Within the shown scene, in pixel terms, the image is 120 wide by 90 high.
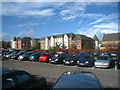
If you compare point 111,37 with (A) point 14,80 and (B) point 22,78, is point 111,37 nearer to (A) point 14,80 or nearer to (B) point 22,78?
(B) point 22,78

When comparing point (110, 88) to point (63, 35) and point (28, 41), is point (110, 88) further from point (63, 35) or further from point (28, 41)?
point (28, 41)

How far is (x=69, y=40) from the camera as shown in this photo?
2901 inches

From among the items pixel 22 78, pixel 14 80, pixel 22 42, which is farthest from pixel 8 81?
pixel 22 42

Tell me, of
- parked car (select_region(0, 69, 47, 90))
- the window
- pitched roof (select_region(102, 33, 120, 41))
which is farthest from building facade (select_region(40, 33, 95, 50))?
parked car (select_region(0, 69, 47, 90))

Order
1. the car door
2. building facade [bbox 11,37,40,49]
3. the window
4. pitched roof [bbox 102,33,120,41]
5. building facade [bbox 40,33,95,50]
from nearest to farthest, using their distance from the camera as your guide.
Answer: the car door
the window
pitched roof [bbox 102,33,120,41]
building facade [bbox 40,33,95,50]
building facade [bbox 11,37,40,49]

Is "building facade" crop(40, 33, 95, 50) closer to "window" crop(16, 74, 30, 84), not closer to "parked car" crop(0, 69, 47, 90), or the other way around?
"window" crop(16, 74, 30, 84)

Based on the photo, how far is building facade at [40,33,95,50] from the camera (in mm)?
68300

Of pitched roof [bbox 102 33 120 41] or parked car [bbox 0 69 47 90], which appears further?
pitched roof [bbox 102 33 120 41]

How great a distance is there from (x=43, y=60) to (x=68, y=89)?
52.0 feet

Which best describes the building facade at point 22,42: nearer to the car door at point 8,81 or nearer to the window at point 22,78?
the window at point 22,78

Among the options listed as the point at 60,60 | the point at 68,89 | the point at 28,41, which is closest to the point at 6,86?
the point at 68,89

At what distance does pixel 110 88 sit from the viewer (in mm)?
6012

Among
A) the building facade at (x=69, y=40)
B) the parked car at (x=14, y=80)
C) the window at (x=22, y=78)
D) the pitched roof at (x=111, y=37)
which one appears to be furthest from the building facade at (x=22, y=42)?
the parked car at (x=14, y=80)

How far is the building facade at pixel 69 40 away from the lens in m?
68.3
